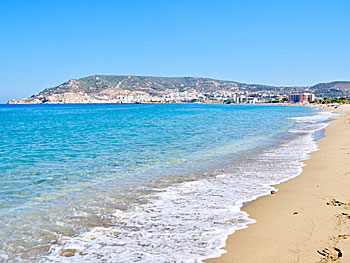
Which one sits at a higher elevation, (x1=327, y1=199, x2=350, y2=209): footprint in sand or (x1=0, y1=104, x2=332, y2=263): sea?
(x1=327, y1=199, x2=350, y2=209): footprint in sand

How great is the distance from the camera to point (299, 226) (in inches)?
256

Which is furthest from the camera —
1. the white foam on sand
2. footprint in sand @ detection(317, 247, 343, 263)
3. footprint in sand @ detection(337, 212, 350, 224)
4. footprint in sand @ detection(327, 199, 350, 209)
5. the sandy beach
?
footprint in sand @ detection(327, 199, 350, 209)

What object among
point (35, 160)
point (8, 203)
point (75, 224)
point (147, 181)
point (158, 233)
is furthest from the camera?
point (35, 160)

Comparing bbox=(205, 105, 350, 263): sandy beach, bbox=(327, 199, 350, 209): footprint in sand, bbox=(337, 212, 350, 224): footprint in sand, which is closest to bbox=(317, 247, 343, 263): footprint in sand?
bbox=(205, 105, 350, 263): sandy beach

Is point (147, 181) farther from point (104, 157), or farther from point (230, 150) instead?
point (230, 150)

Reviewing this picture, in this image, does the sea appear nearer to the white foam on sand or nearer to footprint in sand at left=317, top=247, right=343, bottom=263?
the white foam on sand

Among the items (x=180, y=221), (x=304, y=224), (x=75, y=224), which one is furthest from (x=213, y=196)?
(x=75, y=224)

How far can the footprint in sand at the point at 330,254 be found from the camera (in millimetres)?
4914

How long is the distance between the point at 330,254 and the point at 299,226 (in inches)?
56.0

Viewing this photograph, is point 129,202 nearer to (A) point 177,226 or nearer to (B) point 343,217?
(A) point 177,226

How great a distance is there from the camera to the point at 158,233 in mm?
6469

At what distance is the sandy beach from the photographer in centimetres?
525

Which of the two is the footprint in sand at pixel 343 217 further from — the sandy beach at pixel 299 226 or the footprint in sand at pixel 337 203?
the footprint in sand at pixel 337 203

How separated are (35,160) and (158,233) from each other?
35.7 feet
